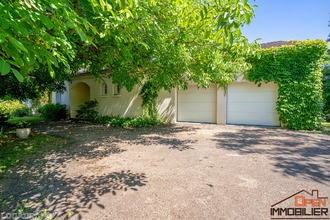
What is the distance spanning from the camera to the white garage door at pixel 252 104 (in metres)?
8.23

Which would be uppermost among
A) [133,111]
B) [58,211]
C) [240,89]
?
[240,89]

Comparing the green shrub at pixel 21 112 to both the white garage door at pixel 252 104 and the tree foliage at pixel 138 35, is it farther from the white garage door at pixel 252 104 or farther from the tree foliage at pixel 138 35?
the white garage door at pixel 252 104

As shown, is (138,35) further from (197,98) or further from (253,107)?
(253,107)

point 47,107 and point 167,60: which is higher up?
point 167,60

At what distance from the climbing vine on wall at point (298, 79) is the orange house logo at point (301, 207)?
21.0ft

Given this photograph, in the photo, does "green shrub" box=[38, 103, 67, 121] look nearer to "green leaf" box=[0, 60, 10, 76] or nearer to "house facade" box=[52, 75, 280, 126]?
"house facade" box=[52, 75, 280, 126]

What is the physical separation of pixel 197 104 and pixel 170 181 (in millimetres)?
7609

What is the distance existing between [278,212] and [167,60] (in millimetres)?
4501

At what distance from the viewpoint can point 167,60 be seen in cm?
517

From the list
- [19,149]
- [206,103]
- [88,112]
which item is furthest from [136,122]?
[19,149]

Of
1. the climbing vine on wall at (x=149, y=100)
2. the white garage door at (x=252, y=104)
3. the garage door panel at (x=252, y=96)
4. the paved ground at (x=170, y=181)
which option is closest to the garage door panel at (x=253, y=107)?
the white garage door at (x=252, y=104)

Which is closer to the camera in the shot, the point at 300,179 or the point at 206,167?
the point at 300,179

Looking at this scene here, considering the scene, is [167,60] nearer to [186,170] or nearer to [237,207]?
[186,170]

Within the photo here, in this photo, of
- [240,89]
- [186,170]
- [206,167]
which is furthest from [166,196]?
[240,89]
